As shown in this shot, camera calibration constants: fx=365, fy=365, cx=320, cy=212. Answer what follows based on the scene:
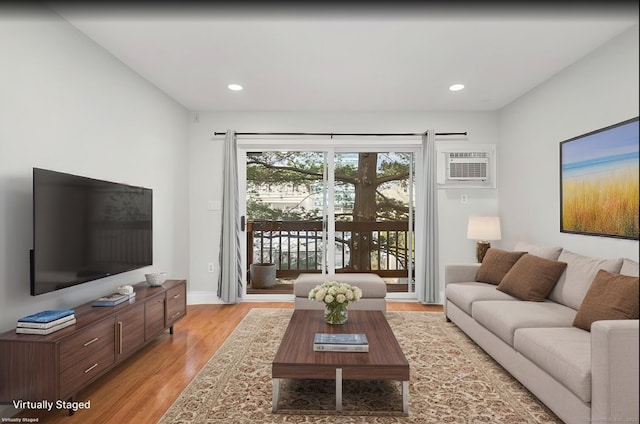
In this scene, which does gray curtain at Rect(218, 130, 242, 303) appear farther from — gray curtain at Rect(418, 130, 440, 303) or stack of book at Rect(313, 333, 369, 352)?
stack of book at Rect(313, 333, 369, 352)

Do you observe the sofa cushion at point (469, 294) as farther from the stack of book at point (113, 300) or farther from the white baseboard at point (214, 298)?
the stack of book at point (113, 300)

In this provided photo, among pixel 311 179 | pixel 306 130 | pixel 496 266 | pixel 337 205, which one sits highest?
pixel 306 130

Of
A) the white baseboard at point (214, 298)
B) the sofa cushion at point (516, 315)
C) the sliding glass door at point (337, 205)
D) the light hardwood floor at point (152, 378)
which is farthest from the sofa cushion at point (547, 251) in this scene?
the light hardwood floor at point (152, 378)

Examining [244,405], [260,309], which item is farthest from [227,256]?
[244,405]

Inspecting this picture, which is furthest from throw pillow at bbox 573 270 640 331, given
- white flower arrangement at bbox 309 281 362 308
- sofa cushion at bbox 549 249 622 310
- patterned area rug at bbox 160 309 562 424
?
white flower arrangement at bbox 309 281 362 308

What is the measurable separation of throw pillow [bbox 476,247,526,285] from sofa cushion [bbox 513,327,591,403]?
1.18m

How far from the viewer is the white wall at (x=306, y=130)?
4.64m

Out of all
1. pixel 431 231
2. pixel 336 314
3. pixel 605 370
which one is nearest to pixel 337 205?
pixel 431 231

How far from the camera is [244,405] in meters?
2.09

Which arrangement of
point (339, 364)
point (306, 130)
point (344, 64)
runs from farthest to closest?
point (306, 130)
point (344, 64)
point (339, 364)

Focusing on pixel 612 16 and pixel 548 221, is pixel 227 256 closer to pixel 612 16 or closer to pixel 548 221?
pixel 548 221

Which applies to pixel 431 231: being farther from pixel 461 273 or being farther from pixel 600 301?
pixel 600 301

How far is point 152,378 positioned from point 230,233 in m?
2.21

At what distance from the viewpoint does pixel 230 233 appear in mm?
4504
